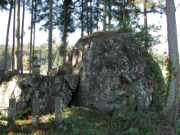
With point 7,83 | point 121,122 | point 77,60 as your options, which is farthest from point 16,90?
point 121,122

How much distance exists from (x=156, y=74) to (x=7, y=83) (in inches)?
341

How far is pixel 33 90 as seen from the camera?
700 cm

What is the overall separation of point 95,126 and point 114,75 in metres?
2.92

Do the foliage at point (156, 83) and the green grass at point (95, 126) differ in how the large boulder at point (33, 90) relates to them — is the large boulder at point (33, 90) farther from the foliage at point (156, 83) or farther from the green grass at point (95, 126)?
the foliage at point (156, 83)

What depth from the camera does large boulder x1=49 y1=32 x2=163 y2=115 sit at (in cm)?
698

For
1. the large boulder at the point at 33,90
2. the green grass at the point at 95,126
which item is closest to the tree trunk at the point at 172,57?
the green grass at the point at 95,126

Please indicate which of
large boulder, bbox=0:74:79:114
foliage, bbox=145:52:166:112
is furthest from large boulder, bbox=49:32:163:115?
large boulder, bbox=0:74:79:114

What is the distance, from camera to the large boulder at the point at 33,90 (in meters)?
6.80

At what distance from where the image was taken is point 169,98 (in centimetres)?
637

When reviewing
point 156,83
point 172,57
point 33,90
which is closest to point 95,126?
point 33,90

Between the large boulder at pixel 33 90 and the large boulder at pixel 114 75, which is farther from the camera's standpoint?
the large boulder at pixel 114 75

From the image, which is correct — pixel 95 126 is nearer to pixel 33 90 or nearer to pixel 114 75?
pixel 114 75

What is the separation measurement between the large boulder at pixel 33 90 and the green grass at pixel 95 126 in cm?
96

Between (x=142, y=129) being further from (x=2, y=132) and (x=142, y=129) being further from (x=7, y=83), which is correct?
(x=7, y=83)
